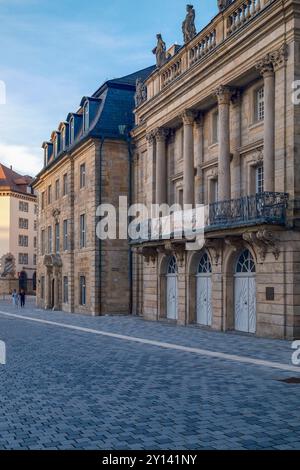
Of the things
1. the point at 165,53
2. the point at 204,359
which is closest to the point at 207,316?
the point at 204,359

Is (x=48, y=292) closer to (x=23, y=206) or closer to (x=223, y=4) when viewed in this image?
(x=223, y=4)

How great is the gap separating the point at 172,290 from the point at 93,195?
881cm

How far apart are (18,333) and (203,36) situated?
557 inches

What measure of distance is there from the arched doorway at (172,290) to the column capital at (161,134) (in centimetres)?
588

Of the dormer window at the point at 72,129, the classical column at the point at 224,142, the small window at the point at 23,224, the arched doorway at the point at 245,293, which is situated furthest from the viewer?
the small window at the point at 23,224

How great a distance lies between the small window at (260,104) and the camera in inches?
859

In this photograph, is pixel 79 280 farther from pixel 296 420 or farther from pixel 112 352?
pixel 296 420

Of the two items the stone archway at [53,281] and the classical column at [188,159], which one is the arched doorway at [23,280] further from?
the classical column at [188,159]

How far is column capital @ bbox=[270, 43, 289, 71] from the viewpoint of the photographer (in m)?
19.1

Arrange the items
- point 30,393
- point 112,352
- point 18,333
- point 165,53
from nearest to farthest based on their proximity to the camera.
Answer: point 30,393 → point 112,352 → point 18,333 → point 165,53

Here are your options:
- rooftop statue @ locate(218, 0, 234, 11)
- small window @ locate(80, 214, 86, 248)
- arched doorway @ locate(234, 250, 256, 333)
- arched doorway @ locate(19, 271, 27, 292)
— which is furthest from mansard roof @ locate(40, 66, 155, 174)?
arched doorway @ locate(19, 271, 27, 292)

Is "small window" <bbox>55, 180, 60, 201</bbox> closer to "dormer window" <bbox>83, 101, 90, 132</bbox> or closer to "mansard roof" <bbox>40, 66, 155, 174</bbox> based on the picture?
"mansard roof" <bbox>40, 66, 155, 174</bbox>

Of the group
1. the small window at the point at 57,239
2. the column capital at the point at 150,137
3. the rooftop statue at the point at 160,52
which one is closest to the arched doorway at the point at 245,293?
the column capital at the point at 150,137

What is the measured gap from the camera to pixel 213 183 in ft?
83.0
